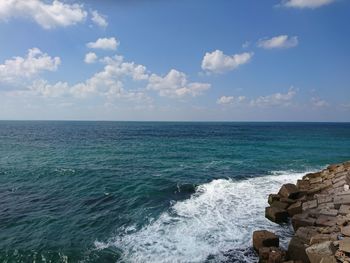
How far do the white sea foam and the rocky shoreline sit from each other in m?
1.09

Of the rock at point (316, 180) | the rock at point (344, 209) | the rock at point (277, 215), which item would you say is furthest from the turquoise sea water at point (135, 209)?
the rock at point (316, 180)

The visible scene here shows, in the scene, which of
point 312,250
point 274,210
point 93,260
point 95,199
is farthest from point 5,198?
point 312,250

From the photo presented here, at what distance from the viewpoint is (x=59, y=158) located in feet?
134

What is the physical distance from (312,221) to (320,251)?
161 inches

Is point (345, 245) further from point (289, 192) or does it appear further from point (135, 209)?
point (135, 209)

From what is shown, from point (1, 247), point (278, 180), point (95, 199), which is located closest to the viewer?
point (1, 247)

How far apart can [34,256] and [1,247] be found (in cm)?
232

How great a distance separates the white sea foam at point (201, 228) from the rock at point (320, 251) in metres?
2.68

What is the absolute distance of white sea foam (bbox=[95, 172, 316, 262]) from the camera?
46.0ft

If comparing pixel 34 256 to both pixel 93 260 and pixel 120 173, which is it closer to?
pixel 93 260

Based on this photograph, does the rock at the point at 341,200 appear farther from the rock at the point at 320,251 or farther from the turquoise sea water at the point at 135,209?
the rock at the point at 320,251

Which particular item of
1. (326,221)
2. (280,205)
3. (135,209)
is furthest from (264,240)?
(135,209)

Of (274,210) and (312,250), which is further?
(274,210)

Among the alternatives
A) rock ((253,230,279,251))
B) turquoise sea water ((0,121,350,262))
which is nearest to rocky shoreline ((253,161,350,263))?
rock ((253,230,279,251))
